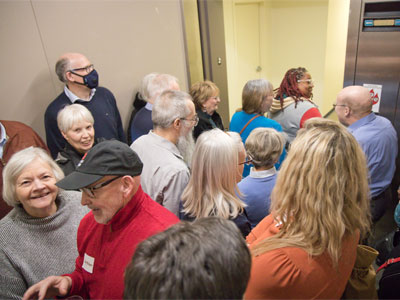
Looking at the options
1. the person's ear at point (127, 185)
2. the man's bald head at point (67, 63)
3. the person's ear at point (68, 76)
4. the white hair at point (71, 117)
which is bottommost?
the person's ear at point (127, 185)

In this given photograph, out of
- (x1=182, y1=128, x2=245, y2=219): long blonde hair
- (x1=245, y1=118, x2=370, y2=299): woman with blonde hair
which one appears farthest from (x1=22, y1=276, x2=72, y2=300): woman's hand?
(x1=245, y1=118, x2=370, y2=299): woman with blonde hair

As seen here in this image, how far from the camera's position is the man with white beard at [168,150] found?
1.81 m

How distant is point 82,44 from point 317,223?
2.82m

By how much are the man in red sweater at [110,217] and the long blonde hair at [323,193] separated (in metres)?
0.53

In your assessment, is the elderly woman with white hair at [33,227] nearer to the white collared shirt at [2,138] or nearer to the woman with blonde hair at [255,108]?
the white collared shirt at [2,138]

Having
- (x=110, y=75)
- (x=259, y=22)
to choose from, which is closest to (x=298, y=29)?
(x=259, y=22)

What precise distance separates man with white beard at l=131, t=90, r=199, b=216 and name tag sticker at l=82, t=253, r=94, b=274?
0.58 meters

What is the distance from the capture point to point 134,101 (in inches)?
133

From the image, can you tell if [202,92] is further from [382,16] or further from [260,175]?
[382,16]

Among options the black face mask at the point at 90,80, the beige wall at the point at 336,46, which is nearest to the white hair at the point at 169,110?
the black face mask at the point at 90,80

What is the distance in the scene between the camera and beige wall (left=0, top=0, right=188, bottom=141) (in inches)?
100

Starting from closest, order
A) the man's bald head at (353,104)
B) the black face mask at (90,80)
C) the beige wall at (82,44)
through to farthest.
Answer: the man's bald head at (353,104) < the beige wall at (82,44) < the black face mask at (90,80)

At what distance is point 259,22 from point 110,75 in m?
3.89

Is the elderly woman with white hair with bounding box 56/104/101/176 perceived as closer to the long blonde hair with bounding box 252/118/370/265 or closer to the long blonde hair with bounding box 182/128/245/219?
the long blonde hair with bounding box 182/128/245/219
